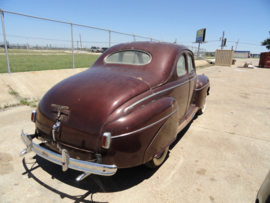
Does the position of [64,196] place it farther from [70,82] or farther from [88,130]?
[70,82]

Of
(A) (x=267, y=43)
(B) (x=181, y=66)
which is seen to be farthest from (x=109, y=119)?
(A) (x=267, y=43)

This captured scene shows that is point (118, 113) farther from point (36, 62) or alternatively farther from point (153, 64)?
point (36, 62)

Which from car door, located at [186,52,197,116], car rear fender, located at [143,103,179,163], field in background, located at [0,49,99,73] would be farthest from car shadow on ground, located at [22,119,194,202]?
field in background, located at [0,49,99,73]

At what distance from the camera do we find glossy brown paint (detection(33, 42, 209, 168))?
6.51 ft

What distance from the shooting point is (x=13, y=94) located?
5.31m

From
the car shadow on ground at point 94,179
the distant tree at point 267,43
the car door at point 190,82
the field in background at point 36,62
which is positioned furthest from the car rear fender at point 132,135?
the distant tree at point 267,43

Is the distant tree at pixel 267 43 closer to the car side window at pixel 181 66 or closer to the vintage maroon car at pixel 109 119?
the car side window at pixel 181 66

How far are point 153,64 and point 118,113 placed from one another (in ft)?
4.08

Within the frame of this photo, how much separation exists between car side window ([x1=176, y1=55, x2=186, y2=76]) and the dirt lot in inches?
50.1

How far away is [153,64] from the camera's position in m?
2.95

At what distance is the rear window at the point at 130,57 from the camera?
10.2 feet

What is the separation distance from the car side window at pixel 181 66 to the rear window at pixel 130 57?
21.8 inches

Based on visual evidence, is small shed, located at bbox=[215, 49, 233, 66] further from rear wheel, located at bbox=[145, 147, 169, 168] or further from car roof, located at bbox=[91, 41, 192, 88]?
rear wheel, located at bbox=[145, 147, 169, 168]

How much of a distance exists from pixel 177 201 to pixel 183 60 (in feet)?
7.83
